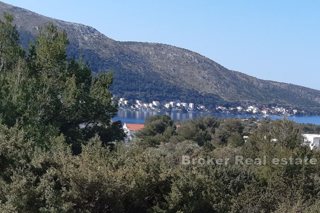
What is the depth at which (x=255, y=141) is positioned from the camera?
26531mm

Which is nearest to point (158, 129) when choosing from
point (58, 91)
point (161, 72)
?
point (58, 91)

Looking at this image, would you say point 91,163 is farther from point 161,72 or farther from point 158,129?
point 161,72

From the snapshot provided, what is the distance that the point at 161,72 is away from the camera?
520 ft

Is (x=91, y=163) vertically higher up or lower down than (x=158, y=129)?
higher up

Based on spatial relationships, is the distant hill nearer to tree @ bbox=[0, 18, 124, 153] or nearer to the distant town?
the distant town

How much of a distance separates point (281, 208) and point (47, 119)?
1268 cm

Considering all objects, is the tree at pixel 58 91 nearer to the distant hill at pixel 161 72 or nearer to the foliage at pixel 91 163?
the foliage at pixel 91 163

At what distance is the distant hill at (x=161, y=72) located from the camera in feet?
477

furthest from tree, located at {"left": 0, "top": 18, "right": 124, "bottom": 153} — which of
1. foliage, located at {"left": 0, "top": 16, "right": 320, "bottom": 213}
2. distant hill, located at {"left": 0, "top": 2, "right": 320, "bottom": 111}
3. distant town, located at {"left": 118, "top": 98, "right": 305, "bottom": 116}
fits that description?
distant town, located at {"left": 118, "top": 98, "right": 305, "bottom": 116}

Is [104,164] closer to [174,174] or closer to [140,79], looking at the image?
[174,174]

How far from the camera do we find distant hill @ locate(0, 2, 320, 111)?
477ft

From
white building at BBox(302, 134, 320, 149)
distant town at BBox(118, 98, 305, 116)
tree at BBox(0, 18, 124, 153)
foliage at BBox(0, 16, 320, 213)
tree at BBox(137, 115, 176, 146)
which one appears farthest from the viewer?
distant town at BBox(118, 98, 305, 116)

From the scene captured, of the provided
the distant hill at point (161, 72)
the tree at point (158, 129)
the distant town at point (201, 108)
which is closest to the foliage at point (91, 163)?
the tree at point (158, 129)

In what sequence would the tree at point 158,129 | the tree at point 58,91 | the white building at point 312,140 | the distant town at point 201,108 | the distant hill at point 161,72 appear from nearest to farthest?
the tree at point 58,91
the white building at point 312,140
the tree at point 158,129
the distant town at point 201,108
the distant hill at point 161,72
